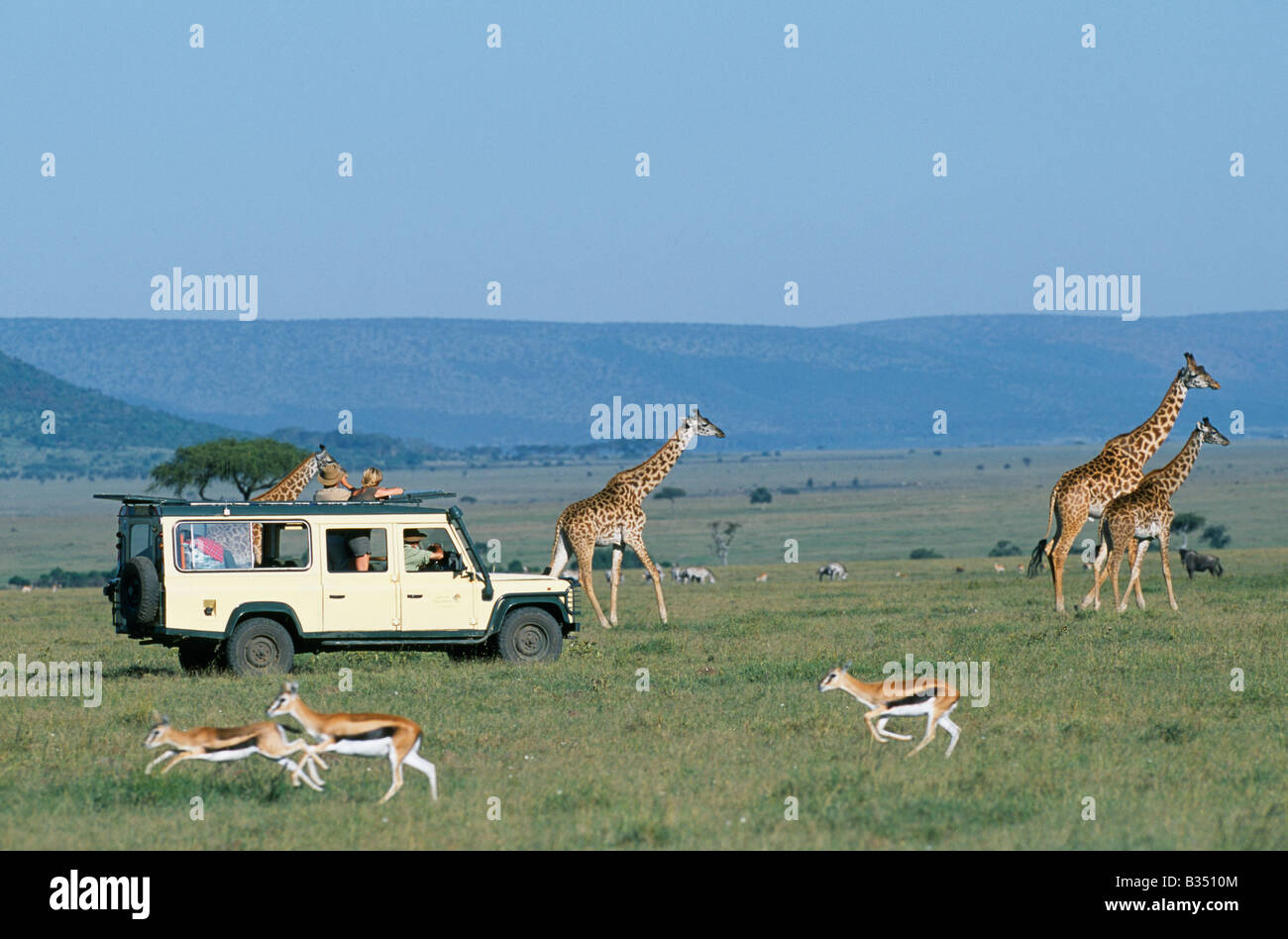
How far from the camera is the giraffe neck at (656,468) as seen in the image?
2692 cm

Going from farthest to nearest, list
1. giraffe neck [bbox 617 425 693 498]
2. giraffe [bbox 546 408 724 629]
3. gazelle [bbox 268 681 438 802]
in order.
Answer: giraffe neck [bbox 617 425 693 498] < giraffe [bbox 546 408 724 629] < gazelle [bbox 268 681 438 802]

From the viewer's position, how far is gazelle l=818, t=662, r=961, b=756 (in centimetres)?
1277

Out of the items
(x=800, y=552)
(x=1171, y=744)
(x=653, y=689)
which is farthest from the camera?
(x=800, y=552)

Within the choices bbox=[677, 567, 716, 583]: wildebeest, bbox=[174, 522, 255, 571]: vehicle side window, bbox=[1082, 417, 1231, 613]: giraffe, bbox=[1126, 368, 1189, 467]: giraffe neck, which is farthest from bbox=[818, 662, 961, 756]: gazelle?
bbox=[677, 567, 716, 583]: wildebeest

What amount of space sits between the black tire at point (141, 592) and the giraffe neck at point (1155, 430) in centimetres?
1546

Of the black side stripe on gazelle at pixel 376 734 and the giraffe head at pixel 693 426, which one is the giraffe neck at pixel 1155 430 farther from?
the black side stripe on gazelle at pixel 376 734

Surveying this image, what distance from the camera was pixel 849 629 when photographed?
77.5 ft

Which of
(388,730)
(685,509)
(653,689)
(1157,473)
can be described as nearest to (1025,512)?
(685,509)

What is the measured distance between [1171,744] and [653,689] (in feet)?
17.6

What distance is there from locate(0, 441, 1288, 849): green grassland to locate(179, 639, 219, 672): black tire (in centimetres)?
32

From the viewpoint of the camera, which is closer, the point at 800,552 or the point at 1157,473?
the point at 1157,473

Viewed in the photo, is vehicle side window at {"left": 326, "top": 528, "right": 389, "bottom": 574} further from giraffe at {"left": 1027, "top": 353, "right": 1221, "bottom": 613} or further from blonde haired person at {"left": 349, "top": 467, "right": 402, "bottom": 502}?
giraffe at {"left": 1027, "top": 353, "right": 1221, "bottom": 613}

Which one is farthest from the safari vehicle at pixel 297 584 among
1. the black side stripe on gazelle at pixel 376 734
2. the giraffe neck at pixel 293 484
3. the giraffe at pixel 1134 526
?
the giraffe at pixel 1134 526
